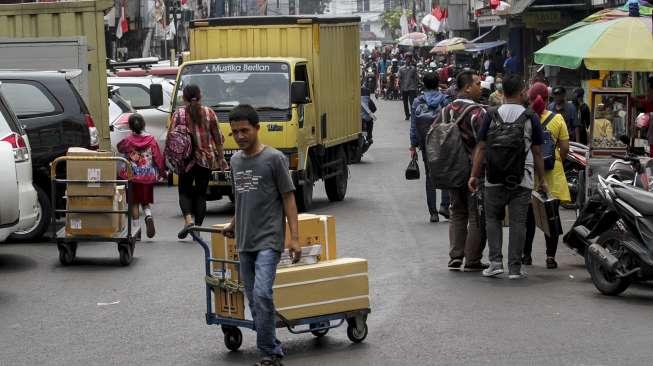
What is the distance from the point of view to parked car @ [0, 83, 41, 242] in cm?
1253

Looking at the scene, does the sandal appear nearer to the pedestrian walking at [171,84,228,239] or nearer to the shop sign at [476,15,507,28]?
the pedestrian walking at [171,84,228,239]

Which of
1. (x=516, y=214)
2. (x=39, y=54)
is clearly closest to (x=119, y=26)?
(x=39, y=54)

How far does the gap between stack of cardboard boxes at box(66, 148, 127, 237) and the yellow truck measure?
4.05 meters

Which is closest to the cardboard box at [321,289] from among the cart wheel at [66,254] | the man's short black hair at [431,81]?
the cart wheel at [66,254]

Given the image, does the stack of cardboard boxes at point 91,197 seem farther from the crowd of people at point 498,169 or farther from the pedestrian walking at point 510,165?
the pedestrian walking at point 510,165

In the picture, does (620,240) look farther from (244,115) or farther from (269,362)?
(244,115)

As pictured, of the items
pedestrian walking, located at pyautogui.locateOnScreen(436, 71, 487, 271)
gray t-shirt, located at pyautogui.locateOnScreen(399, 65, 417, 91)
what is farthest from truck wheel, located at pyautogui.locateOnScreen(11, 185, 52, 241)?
gray t-shirt, located at pyautogui.locateOnScreen(399, 65, 417, 91)

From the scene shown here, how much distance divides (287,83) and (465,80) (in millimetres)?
5634

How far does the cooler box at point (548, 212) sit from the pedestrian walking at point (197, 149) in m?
3.86

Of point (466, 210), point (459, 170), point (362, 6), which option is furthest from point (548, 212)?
point (362, 6)

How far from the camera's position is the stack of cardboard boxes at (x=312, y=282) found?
8.91m

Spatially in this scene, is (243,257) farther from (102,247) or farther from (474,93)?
(102,247)

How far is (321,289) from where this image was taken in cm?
905

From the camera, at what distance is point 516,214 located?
12.1m
